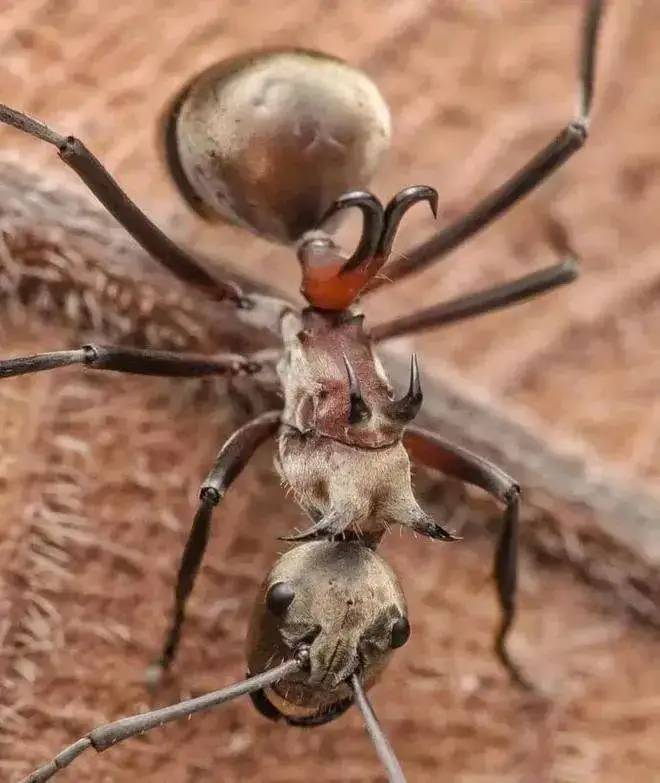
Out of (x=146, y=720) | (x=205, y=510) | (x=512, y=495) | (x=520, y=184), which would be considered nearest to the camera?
(x=146, y=720)

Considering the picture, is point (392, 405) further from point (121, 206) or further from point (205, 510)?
point (121, 206)

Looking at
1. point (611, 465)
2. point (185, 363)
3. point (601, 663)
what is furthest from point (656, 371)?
point (185, 363)

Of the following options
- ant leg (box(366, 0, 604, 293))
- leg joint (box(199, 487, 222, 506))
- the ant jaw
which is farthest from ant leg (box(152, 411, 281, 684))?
ant leg (box(366, 0, 604, 293))

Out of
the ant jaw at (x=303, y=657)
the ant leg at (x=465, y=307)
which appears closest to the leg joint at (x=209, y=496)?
the ant jaw at (x=303, y=657)

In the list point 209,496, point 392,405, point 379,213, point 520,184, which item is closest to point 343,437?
point 392,405

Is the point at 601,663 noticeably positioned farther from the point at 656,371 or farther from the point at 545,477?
the point at 656,371

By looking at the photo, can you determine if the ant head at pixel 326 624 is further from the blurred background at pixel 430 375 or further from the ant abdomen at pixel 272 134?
the ant abdomen at pixel 272 134
